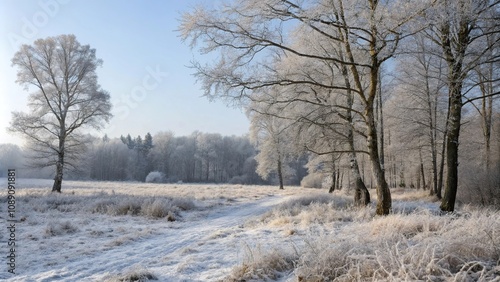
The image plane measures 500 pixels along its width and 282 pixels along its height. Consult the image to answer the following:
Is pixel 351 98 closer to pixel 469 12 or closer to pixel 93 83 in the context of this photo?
pixel 469 12

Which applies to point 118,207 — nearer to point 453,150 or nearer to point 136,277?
point 136,277

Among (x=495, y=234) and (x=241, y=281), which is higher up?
(x=495, y=234)

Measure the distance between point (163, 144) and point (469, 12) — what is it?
7477 cm

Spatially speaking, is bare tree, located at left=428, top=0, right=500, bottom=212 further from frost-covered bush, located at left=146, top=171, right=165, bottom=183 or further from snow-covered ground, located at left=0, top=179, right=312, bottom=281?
frost-covered bush, located at left=146, top=171, right=165, bottom=183

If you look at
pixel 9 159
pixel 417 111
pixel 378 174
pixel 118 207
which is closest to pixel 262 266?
pixel 378 174

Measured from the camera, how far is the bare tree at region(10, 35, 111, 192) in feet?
62.3

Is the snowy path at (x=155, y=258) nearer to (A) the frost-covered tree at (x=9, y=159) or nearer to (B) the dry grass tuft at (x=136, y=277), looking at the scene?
(B) the dry grass tuft at (x=136, y=277)

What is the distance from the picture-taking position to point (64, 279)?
4812 millimetres

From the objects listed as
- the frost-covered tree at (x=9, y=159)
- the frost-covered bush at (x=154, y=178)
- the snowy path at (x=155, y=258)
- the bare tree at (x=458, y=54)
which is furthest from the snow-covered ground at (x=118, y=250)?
the frost-covered tree at (x=9, y=159)

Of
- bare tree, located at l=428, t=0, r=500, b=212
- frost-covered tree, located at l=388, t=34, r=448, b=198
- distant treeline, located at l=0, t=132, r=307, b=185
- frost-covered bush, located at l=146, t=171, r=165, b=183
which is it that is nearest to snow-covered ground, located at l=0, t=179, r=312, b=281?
bare tree, located at l=428, t=0, r=500, b=212

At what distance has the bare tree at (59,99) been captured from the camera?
19.0m

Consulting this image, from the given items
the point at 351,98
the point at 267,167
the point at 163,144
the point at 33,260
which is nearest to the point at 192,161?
the point at 163,144

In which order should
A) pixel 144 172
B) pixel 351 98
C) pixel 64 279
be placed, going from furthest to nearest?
pixel 144 172
pixel 351 98
pixel 64 279

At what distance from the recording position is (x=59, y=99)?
19703mm
